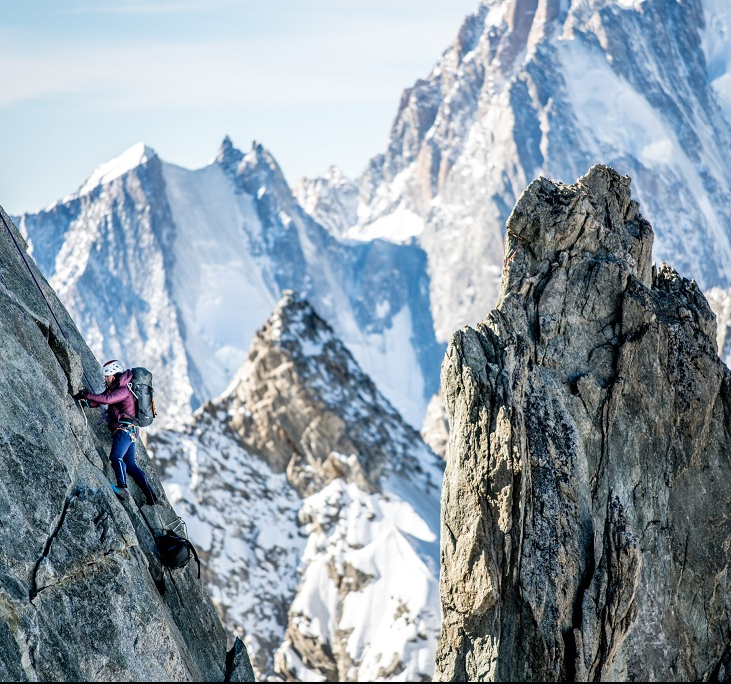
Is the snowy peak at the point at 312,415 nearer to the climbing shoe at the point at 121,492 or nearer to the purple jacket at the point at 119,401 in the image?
the purple jacket at the point at 119,401

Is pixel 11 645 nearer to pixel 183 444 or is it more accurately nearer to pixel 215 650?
pixel 215 650

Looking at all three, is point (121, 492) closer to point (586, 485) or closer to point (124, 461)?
point (124, 461)

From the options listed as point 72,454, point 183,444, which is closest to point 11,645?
point 72,454

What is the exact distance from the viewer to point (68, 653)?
60.7ft

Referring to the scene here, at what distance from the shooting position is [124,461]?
23.2 metres

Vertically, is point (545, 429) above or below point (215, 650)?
above

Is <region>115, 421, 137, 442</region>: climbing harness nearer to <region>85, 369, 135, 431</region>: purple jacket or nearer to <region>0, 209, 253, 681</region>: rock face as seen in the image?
<region>85, 369, 135, 431</region>: purple jacket

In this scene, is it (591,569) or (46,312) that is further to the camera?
(591,569)

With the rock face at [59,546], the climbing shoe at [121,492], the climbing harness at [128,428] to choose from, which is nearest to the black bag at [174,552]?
the rock face at [59,546]

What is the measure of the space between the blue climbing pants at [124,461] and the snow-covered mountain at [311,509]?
57004 millimetres

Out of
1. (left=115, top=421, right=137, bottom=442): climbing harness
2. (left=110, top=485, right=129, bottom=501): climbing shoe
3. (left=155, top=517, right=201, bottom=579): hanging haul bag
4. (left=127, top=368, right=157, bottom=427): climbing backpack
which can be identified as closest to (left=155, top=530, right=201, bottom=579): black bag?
(left=155, top=517, right=201, bottom=579): hanging haul bag

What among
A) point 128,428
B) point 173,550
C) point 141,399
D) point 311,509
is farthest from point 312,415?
point 173,550

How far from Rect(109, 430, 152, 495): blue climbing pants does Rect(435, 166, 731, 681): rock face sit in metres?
7.34

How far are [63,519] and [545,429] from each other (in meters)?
11.3
